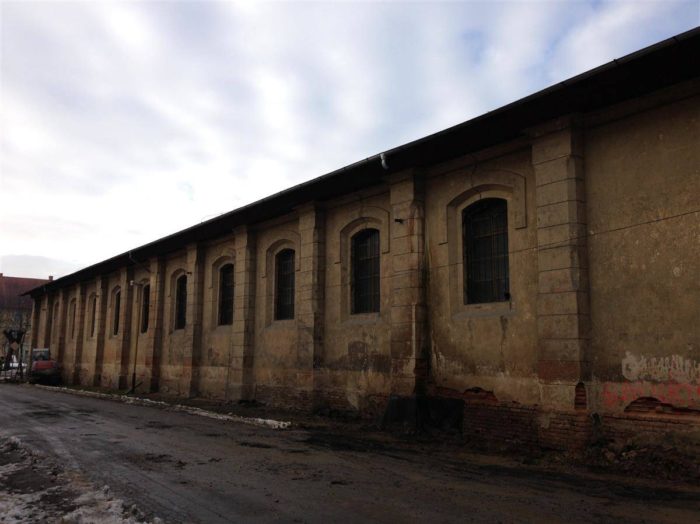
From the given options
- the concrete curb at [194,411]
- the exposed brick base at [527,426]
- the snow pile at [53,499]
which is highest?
the exposed brick base at [527,426]

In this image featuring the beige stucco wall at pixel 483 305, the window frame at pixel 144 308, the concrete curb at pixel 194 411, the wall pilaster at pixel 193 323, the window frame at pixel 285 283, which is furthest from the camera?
the window frame at pixel 144 308

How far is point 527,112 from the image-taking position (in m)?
9.76

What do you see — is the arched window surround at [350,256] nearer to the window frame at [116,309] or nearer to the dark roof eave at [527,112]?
the dark roof eave at [527,112]

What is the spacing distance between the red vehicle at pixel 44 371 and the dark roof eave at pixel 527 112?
2284 centimetres

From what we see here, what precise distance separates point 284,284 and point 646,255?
36.0ft

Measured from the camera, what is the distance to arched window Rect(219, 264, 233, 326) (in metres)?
20.2

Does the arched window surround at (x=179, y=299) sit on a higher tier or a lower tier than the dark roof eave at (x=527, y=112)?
lower

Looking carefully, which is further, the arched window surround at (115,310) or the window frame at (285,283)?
the arched window surround at (115,310)

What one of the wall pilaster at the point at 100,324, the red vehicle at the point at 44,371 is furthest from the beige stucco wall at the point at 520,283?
the red vehicle at the point at 44,371

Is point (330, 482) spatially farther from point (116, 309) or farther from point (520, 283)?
point (116, 309)

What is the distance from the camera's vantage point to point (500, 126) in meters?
10.4

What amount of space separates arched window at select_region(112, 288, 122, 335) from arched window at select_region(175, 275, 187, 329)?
7.10 m

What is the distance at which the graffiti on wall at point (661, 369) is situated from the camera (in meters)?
8.19

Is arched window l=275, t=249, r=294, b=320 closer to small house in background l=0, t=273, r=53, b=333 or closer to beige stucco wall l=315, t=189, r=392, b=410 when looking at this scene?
beige stucco wall l=315, t=189, r=392, b=410
